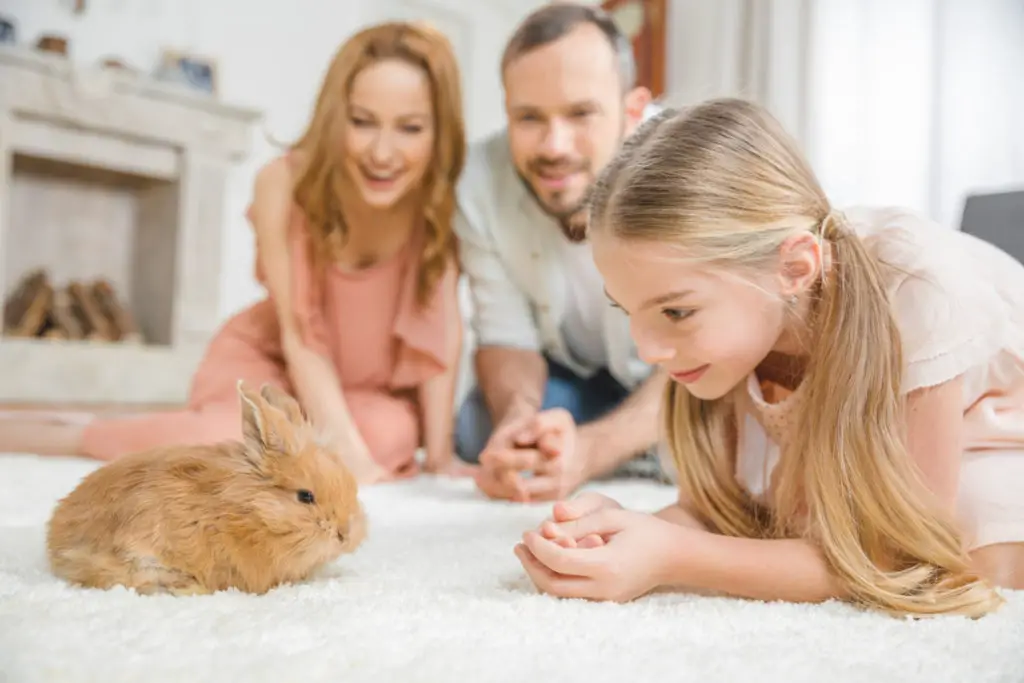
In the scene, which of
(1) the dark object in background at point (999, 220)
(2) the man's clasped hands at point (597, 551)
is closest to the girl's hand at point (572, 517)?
(2) the man's clasped hands at point (597, 551)

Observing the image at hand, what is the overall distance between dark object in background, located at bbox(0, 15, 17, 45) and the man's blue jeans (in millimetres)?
2490

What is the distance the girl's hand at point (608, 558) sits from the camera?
0.75m

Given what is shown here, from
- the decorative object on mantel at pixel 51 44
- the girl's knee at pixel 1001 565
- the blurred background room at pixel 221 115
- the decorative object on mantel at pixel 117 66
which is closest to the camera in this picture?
the girl's knee at pixel 1001 565

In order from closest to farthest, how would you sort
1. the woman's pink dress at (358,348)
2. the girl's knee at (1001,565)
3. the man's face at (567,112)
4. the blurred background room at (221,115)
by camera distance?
the girl's knee at (1001,565)
the man's face at (567,112)
the woman's pink dress at (358,348)
the blurred background room at (221,115)

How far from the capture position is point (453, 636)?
0.63m

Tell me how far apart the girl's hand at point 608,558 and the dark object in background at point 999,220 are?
137cm

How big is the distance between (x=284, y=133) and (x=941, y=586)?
3901 millimetres

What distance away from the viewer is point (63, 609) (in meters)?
→ 0.66

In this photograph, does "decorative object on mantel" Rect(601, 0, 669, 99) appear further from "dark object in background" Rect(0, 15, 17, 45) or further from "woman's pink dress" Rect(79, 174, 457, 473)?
"dark object in background" Rect(0, 15, 17, 45)

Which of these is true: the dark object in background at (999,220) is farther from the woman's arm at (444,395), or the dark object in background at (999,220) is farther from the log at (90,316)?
Answer: the log at (90,316)

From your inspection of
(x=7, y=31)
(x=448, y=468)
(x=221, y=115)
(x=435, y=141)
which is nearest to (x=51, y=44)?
(x=7, y=31)

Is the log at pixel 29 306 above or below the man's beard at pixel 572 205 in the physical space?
below

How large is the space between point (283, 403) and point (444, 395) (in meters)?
1.05

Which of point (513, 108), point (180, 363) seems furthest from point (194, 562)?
point (180, 363)
